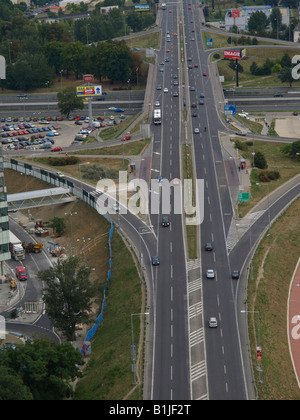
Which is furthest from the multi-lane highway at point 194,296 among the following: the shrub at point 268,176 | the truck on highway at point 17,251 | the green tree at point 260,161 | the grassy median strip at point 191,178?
the truck on highway at point 17,251

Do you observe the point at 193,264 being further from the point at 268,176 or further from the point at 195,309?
the point at 268,176

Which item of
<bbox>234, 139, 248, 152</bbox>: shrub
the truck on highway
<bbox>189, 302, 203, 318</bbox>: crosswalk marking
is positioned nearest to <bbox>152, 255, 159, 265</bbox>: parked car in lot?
<bbox>189, 302, 203, 318</bbox>: crosswalk marking

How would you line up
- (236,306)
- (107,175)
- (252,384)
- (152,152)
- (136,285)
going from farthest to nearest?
(152,152)
(107,175)
(136,285)
(236,306)
(252,384)

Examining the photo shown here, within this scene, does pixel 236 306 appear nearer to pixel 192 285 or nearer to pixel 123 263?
pixel 192 285

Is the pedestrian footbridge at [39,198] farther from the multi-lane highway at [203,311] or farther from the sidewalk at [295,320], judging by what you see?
the sidewalk at [295,320]

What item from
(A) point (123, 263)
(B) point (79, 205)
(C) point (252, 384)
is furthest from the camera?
(B) point (79, 205)

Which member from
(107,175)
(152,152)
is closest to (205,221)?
(107,175)

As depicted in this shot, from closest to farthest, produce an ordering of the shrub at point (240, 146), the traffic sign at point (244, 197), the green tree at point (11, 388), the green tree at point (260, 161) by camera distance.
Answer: the green tree at point (11, 388) → the traffic sign at point (244, 197) → the green tree at point (260, 161) → the shrub at point (240, 146)

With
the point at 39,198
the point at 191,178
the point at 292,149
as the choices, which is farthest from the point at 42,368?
the point at 292,149
